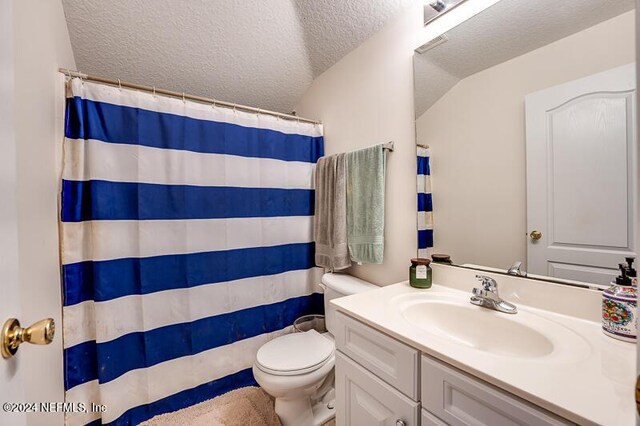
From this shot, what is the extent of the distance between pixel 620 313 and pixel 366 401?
0.77 meters

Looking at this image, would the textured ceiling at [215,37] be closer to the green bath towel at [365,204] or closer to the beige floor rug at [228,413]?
the green bath towel at [365,204]

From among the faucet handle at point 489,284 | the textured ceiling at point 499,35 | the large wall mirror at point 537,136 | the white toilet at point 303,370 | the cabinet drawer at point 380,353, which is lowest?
the white toilet at point 303,370

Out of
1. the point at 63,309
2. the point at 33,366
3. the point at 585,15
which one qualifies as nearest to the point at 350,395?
the point at 33,366

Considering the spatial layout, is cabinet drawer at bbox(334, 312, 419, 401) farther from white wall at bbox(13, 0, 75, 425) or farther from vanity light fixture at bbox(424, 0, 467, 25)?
vanity light fixture at bbox(424, 0, 467, 25)

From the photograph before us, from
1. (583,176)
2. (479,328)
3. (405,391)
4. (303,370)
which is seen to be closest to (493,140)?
(583,176)

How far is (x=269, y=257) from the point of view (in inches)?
67.8

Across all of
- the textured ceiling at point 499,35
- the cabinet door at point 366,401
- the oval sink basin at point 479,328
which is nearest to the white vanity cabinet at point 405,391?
the cabinet door at point 366,401

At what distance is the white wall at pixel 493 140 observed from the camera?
0.80m

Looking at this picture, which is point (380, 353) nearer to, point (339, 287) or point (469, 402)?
point (469, 402)

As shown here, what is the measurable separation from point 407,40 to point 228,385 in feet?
7.22

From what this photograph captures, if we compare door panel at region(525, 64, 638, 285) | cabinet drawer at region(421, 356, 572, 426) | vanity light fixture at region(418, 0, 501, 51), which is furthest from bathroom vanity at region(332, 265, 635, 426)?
vanity light fixture at region(418, 0, 501, 51)

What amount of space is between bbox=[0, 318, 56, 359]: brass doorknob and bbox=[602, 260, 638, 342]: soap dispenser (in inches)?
51.8

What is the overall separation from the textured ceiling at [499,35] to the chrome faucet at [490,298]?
820mm

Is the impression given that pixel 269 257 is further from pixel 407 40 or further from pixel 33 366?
pixel 407 40
